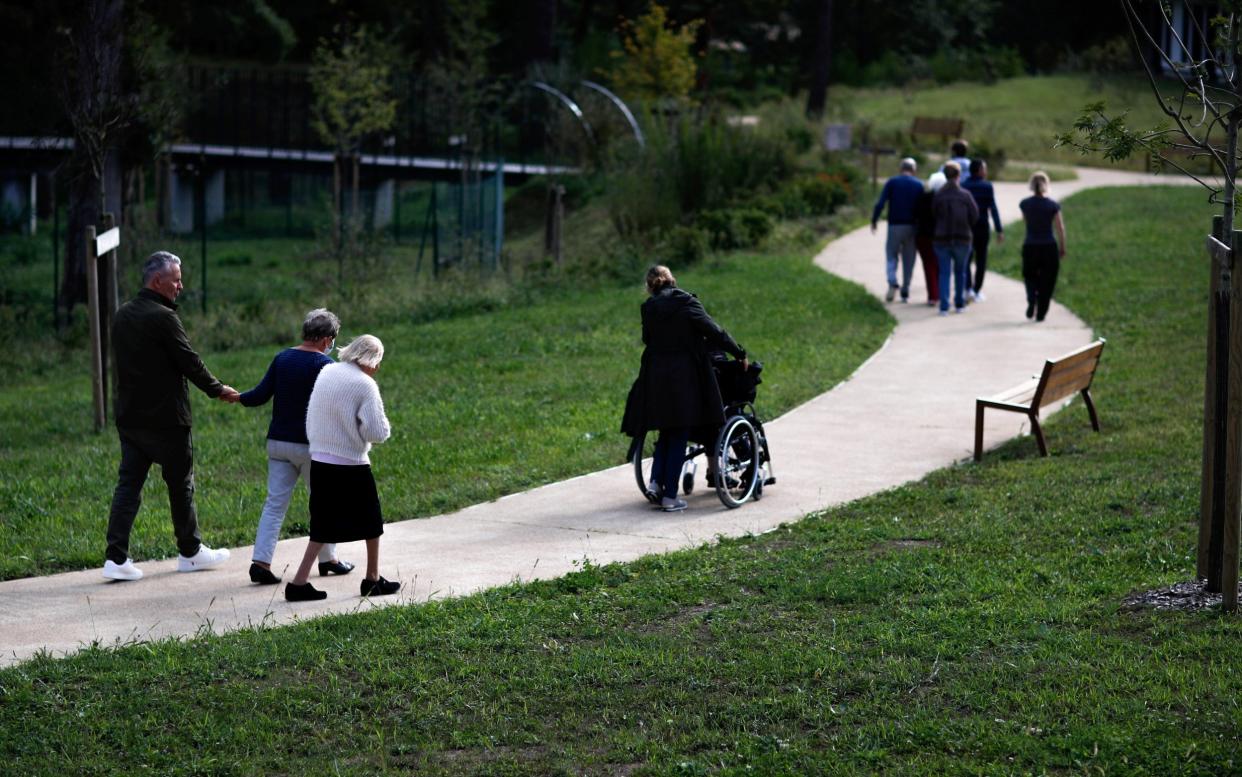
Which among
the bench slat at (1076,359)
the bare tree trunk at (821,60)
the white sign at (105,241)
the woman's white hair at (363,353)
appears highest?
the bare tree trunk at (821,60)

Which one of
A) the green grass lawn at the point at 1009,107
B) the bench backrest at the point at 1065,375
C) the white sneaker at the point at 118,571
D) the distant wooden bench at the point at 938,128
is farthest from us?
the green grass lawn at the point at 1009,107

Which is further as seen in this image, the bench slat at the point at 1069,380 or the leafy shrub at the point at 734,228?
the leafy shrub at the point at 734,228

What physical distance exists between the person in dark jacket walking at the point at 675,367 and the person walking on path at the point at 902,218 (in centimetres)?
957

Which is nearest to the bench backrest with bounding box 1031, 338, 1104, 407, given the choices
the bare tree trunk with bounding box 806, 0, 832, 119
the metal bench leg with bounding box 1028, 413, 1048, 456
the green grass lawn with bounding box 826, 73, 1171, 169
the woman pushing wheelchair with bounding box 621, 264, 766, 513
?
the metal bench leg with bounding box 1028, 413, 1048, 456

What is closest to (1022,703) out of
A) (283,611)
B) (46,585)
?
(283,611)

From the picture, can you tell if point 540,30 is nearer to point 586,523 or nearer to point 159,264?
point 586,523

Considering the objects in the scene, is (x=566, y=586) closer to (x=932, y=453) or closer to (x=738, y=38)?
(x=932, y=453)

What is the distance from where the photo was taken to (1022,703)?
20.7 feet

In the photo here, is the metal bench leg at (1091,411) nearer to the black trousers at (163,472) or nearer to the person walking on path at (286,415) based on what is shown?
the person walking on path at (286,415)

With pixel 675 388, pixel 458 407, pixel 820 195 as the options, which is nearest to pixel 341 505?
pixel 675 388

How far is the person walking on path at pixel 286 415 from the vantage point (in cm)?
863

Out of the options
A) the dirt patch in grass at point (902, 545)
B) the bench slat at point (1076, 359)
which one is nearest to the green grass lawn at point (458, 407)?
the bench slat at point (1076, 359)

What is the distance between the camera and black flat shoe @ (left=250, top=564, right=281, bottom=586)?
870 cm

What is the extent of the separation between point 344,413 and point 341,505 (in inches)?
20.1
